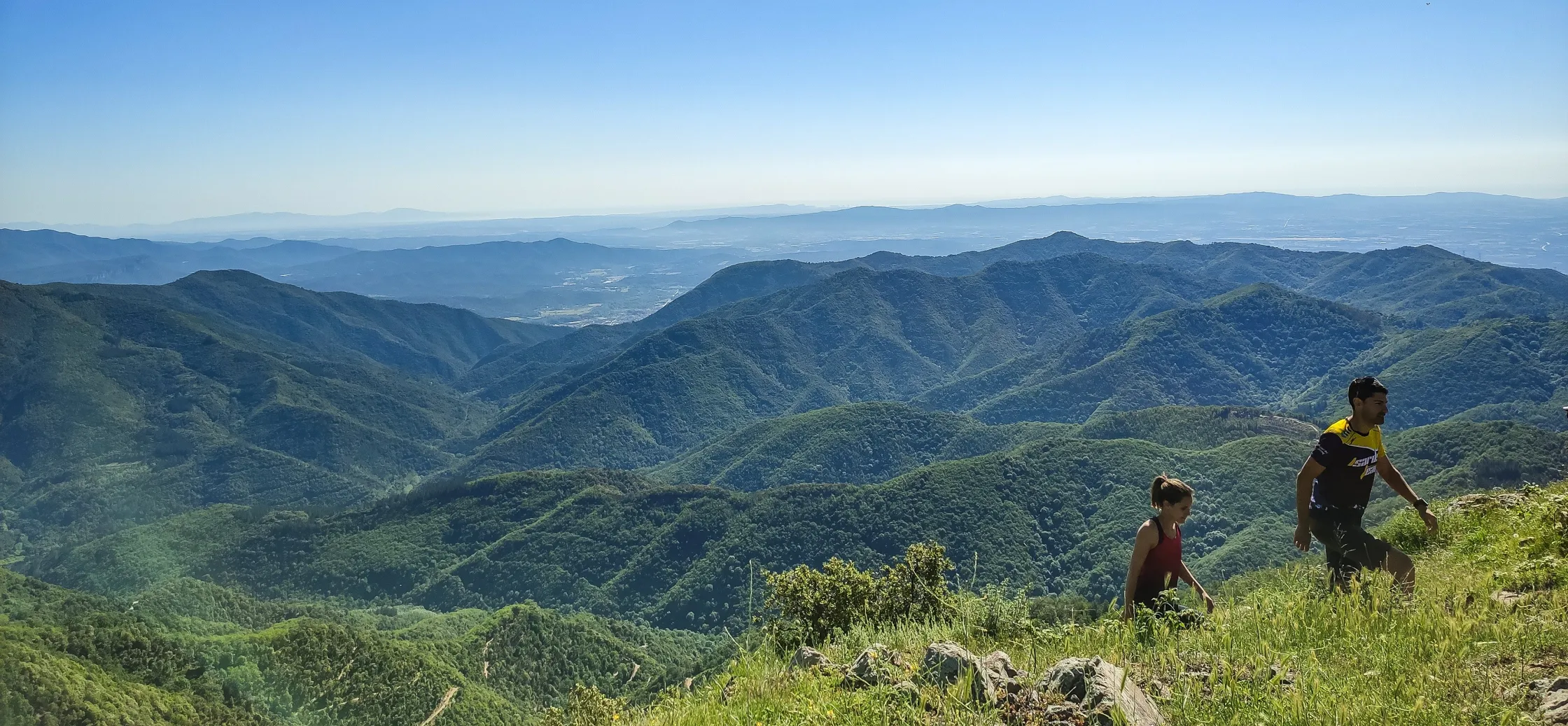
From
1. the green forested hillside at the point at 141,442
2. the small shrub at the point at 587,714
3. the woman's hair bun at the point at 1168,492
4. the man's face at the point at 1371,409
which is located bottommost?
the green forested hillside at the point at 141,442

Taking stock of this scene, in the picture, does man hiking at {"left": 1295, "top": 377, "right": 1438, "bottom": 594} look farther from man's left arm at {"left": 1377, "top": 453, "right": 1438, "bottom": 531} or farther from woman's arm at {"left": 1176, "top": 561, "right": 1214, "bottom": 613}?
woman's arm at {"left": 1176, "top": 561, "right": 1214, "bottom": 613}

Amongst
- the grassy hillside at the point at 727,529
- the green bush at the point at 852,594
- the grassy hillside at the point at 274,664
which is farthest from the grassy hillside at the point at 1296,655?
the grassy hillside at the point at 727,529

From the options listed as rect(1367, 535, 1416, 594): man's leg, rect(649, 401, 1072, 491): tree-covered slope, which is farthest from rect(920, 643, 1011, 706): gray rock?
rect(649, 401, 1072, 491): tree-covered slope

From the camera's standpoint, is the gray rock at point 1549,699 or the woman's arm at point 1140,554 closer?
the gray rock at point 1549,699

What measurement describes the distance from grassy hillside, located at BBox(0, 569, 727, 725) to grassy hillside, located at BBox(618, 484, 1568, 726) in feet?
71.7

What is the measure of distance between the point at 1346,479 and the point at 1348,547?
0.71m

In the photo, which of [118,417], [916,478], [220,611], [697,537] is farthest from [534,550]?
[118,417]

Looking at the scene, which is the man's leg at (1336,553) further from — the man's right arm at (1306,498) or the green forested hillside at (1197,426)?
the green forested hillside at (1197,426)

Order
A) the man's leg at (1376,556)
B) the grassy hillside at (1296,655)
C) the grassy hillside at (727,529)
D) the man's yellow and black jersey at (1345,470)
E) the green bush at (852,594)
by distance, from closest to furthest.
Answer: the grassy hillside at (1296,655), the man's leg at (1376,556), the man's yellow and black jersey at (1345,470), the green bush at (852,594), the grassy hillside at (727,529)

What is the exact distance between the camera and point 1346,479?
7051 millimetres

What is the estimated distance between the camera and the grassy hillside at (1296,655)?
393cm

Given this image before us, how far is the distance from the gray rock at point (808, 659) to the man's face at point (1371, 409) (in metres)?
5.76

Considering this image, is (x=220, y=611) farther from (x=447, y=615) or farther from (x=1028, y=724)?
(x=1028, y=724)

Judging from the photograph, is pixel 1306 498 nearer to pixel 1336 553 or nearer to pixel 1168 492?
pixel 1336 553
